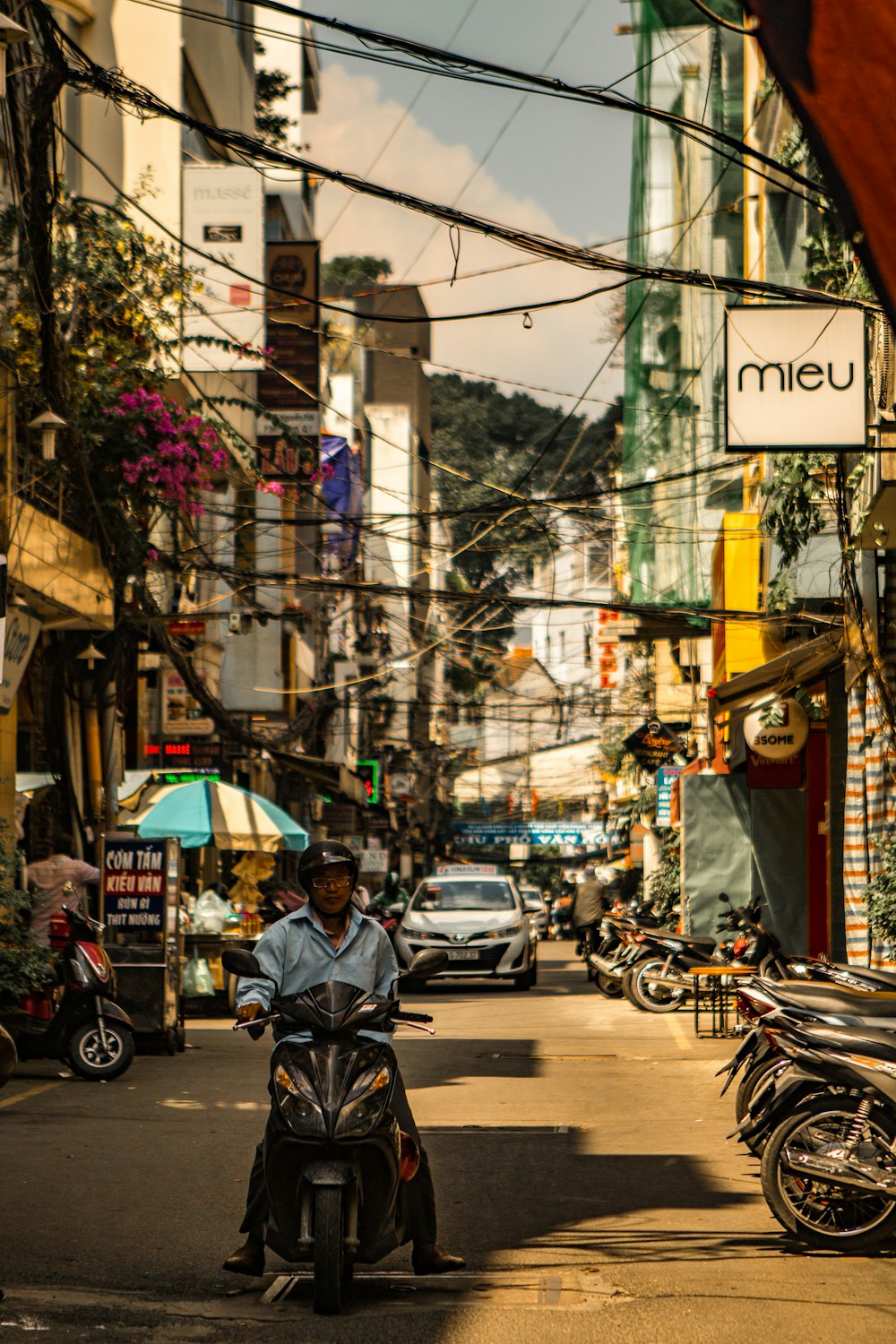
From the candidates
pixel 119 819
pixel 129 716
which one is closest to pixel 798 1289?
pixel 119 819

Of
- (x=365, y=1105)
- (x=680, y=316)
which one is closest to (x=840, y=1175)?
(x=365, y=1105)

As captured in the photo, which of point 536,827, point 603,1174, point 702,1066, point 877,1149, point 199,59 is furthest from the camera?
point 536,827

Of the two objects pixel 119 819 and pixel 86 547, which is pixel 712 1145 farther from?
pixel 119 819

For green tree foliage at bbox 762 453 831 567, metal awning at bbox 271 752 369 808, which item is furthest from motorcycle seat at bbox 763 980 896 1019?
metal awning at bbox 271 752 369 808

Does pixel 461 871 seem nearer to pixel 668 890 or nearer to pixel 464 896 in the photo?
pixel 464 896

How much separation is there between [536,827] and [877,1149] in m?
66.1

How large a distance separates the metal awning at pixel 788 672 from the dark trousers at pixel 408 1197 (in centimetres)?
1027

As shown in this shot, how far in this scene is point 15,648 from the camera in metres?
15.1

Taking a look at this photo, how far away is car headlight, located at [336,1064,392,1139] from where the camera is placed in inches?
231

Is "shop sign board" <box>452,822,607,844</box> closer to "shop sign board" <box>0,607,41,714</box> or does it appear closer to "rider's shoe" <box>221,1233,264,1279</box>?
"shop sign board" <box>0,607,41,714</box>

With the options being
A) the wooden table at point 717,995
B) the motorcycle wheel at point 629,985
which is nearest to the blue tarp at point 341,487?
the motorcycle wheel at point 629,985

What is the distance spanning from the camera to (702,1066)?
1448 cm

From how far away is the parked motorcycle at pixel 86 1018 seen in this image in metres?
13.3

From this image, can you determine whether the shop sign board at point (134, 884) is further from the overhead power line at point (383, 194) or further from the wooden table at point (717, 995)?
the overhead power line at point (383, 194)
